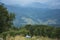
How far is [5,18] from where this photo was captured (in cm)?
789

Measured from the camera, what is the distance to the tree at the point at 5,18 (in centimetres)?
788

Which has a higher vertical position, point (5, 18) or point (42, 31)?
point (5, 18)

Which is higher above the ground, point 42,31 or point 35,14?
point 35,14

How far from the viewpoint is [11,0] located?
7.89 m

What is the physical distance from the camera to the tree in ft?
25.8

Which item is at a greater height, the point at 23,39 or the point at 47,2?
the point at 47,2

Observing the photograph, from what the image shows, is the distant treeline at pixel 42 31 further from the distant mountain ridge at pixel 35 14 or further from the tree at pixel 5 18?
the tree at pixel 5 18

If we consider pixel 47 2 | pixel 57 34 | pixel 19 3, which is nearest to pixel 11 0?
pixel 19 3

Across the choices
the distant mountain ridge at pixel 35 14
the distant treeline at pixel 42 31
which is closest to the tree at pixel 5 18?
the distant mountain ridge at pixel 35 14

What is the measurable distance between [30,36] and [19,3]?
824 millimetres

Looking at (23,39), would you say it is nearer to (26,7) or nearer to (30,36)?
(30,36)

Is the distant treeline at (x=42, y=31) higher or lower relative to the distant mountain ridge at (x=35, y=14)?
lower

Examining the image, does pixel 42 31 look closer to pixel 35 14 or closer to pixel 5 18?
pixel 35 14

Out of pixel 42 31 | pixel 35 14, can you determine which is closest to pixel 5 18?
→ pixel 35 14
